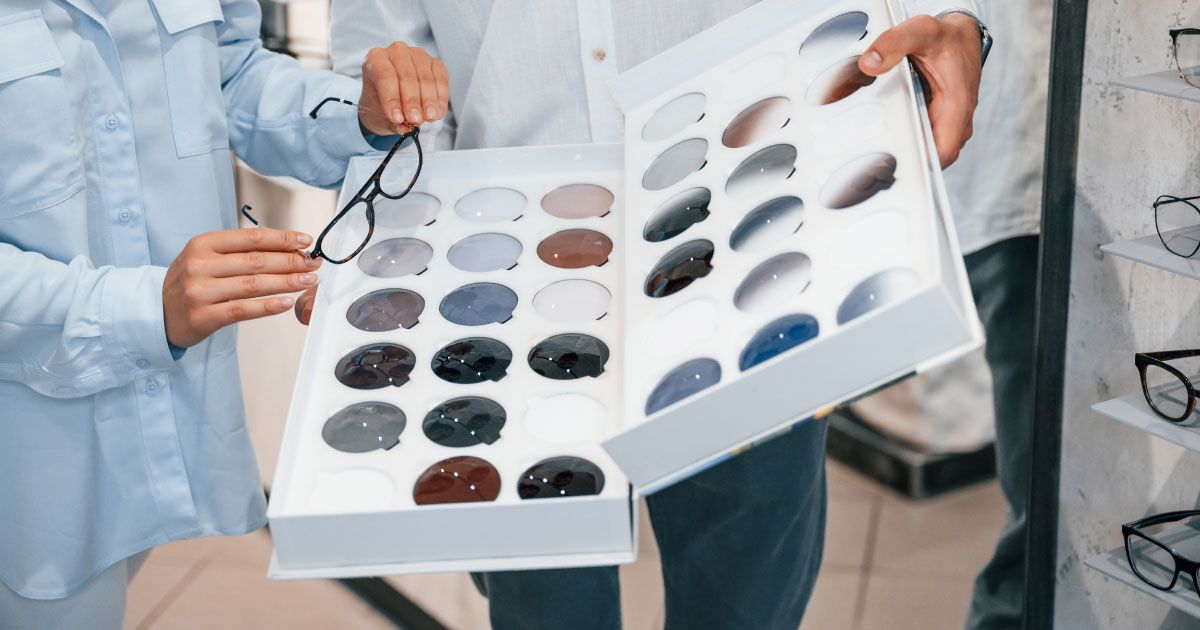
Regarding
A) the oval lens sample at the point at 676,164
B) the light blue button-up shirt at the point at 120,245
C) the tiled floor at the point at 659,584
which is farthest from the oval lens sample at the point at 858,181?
the tiled floor at the point at 659,584

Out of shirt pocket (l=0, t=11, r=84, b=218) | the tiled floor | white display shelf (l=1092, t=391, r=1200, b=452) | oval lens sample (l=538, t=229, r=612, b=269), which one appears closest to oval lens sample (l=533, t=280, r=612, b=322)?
oval lens sample (l=538, t=229, r=612, b=269)

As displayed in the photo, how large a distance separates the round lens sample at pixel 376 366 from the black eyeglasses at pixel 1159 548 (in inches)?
29.3

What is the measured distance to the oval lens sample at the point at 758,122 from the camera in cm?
84

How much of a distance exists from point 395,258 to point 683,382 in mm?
352

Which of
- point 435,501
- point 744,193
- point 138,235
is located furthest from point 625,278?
point 138,235

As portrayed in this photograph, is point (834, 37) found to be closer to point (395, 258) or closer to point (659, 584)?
point (395, 258)

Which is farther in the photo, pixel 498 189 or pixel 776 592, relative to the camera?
pixel 776 592

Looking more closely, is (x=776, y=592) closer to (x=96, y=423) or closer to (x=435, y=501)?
(x=435, y=501)

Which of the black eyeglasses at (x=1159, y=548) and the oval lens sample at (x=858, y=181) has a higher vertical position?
the oval lens sample at (x=858, y=181)

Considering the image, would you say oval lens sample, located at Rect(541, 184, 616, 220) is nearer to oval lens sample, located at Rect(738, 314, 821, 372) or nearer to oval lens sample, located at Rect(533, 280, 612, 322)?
oval lens sample, located at Rect(533, 280, 612, 322)

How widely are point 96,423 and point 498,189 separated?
1.31 ft

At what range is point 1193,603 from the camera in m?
1.07

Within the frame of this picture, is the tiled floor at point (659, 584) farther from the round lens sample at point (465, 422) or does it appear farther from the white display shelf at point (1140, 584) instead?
the round lens sample at point (465, 422)

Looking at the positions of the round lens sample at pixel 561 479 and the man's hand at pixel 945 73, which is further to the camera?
the man's hand at pixel 945 73
